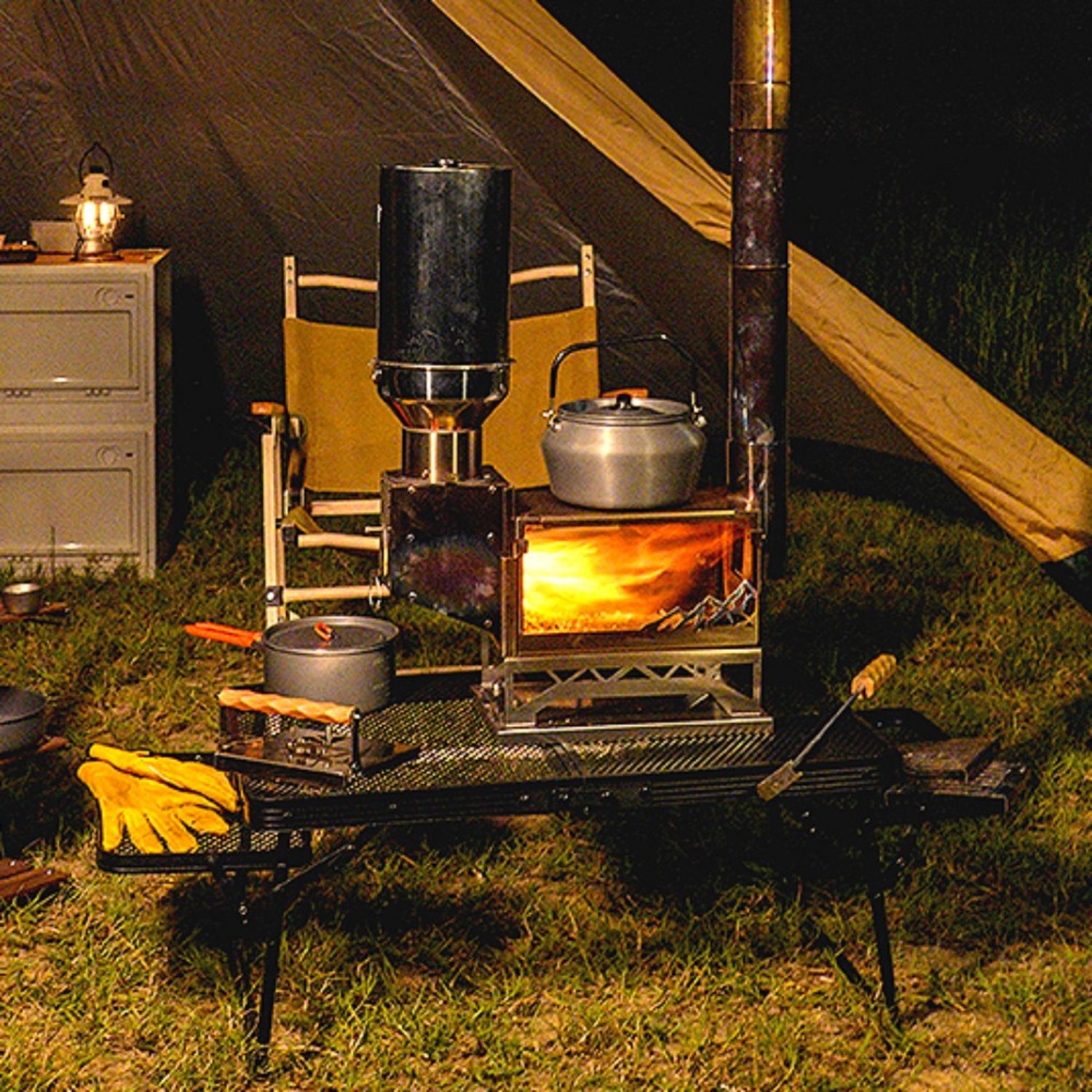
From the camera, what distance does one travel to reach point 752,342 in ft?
9.81

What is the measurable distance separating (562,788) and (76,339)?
2.64 metres

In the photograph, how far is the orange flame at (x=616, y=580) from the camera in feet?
8.37

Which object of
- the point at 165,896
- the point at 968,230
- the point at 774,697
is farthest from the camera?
the point at 968,230

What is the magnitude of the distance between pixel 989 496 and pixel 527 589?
1460 millimetres

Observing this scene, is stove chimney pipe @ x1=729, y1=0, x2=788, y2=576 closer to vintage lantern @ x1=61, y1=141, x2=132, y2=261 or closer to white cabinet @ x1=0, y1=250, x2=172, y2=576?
white cabinet @ x1=0, y1=250, x2=172, y2=576

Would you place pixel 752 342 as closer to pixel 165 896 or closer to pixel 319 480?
pixel 165 896

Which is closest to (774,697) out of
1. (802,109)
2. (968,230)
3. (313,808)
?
(313,808)

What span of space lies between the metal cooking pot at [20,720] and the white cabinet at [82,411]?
1.75m

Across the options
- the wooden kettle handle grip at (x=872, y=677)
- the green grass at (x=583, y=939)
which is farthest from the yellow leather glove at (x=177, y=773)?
the wooden kettle handle grip at (x=872, y=677)

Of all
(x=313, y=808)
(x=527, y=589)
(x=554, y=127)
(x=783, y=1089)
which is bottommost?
(x=783, y=1089)

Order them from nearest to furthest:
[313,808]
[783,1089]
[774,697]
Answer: [313,808] → [783,1089] → [774,697]

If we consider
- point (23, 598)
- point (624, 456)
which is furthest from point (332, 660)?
point (23, 598)

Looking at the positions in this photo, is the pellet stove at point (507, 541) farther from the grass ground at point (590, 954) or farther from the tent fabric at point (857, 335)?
the tent fabric at point (857, 335)

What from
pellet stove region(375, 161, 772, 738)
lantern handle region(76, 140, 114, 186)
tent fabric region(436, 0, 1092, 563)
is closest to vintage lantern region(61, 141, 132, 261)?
lantern handle region(76, 140, 114, 186)
